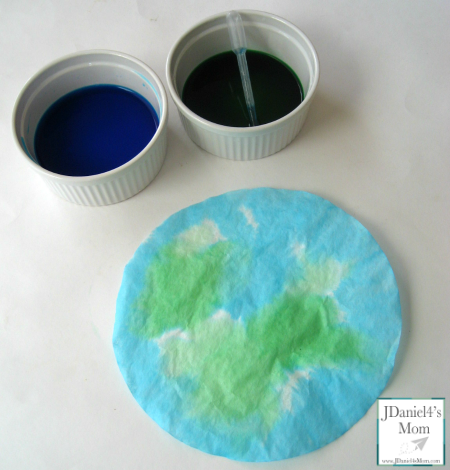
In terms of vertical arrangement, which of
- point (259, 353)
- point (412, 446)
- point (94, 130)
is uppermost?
point (94, 130)

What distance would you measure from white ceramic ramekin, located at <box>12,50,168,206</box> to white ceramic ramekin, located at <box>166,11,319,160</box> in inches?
1.7

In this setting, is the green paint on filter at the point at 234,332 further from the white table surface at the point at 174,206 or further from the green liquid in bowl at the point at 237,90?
the green liquid in bowl at the point at 237,90

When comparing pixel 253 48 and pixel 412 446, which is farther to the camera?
pixel 253 48

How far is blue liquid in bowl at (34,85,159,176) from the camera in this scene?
651 millimetres

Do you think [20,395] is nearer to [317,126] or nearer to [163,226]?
[163,226]

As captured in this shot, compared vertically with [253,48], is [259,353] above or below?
below

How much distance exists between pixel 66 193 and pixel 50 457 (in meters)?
0.33

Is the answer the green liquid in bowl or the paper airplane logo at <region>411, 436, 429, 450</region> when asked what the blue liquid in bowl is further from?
the paper airplane logo at <region>411, 436, 429, 450</region>

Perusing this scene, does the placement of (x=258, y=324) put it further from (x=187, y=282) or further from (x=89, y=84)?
(x=89, y=84)

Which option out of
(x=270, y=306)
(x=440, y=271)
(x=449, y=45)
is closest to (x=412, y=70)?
(x=449, y=45)

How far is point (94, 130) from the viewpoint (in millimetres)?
668

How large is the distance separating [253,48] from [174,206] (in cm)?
26

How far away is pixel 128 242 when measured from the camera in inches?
26.2

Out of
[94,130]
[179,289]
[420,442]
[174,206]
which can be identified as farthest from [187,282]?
[420,442]
